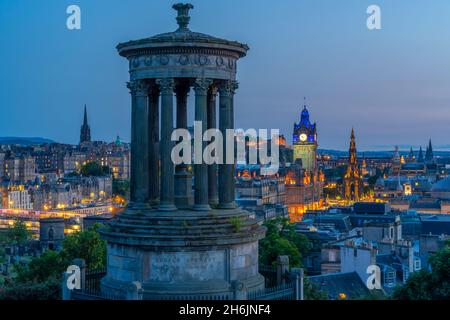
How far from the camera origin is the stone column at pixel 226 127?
2712cm

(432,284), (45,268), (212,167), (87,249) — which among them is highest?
(212,167)

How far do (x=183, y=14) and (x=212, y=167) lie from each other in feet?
17.3

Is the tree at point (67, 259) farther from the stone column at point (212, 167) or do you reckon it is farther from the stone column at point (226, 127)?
the stone column at point (226, 127)

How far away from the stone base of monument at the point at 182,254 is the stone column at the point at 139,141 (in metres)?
1.03

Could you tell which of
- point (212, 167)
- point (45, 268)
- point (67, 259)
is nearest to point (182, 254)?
point (212, 167)

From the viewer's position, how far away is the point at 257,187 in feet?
539

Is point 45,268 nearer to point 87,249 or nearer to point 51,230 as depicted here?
point 87,249

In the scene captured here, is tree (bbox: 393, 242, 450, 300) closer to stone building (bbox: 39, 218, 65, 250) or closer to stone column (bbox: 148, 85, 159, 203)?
stone column (bbox: 148, 85, 159, 203)

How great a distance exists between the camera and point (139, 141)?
1061 inches

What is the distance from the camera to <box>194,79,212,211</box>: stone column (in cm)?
2633

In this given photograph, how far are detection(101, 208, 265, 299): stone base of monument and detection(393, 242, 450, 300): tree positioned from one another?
16.3 m

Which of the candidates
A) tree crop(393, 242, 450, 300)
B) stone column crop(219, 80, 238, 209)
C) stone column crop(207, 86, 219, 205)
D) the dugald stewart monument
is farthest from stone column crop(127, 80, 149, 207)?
tree crop(393, 242, 450, 300)
